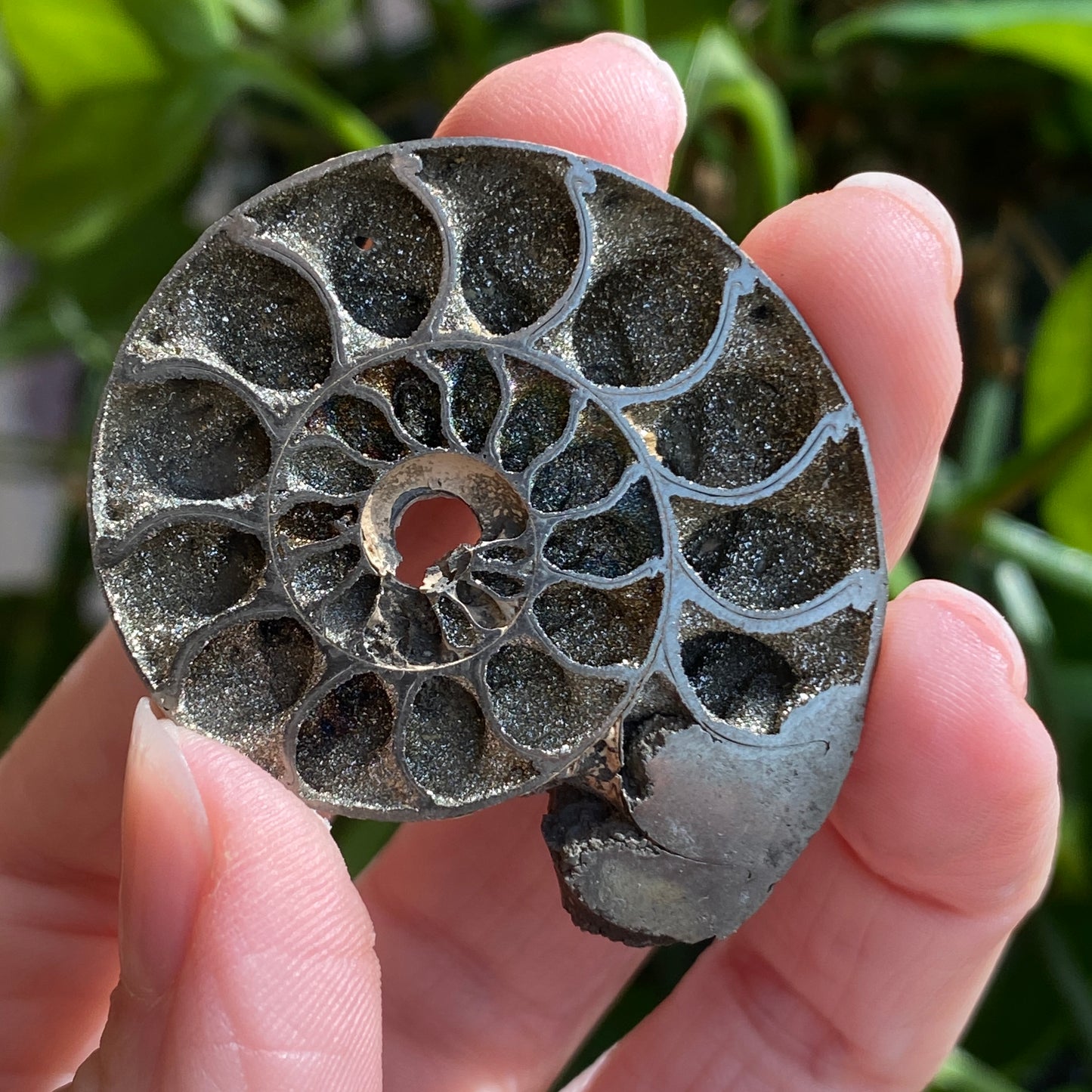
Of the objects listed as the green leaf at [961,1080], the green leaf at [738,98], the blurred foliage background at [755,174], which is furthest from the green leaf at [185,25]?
the green leaf at [961,1080]

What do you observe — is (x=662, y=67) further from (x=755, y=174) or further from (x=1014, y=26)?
(x=755, y=174)

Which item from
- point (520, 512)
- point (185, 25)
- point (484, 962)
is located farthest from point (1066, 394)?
point (185, 25)

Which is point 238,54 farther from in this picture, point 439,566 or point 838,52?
point 838,52

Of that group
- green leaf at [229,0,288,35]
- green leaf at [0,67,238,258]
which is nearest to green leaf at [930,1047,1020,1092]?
green leaf at [0,67,238,258]

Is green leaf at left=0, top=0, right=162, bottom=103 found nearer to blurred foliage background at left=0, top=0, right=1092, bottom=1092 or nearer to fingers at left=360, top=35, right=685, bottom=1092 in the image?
blurred foliage background at left=0, top=0, right=1092, bottom=1092

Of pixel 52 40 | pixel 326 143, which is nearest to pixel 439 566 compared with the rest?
pixel 52 40
